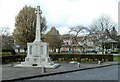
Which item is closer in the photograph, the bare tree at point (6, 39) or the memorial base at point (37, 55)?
the memorial base at point (37, 55)

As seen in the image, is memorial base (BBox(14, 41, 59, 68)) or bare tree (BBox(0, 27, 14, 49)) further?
bare tree (BBox(0, 27, 14, 49))

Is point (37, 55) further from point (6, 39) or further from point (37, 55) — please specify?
point (6, 39)

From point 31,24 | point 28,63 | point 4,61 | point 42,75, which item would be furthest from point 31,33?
point 42,75

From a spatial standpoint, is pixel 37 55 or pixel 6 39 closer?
pixel 37 55

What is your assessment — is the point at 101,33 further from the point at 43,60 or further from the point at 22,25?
Result: the point at 43,60

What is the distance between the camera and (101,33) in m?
68.9

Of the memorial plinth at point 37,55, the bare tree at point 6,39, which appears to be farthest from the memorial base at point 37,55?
the bare tree at point 6,39

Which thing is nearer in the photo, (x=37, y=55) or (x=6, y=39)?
(x=37, y=55)

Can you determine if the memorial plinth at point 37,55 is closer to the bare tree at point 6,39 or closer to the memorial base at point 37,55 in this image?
the memorial base at point 37,55

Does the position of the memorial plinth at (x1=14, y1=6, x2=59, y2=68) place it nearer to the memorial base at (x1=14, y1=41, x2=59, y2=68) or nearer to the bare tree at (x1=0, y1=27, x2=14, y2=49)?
the memorial base at (x1=14, y1=41, x2=59, y2=68)

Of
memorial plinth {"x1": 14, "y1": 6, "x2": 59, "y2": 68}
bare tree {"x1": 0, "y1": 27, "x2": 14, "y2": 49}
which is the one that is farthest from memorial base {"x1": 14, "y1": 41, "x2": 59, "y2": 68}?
bare tree {"x1": 0, "y1": 27, "x2": 14, "y2": 49}

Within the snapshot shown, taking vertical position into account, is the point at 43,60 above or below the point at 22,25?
below

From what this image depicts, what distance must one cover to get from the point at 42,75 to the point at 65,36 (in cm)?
5967

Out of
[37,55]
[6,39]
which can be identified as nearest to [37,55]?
[37,55]
